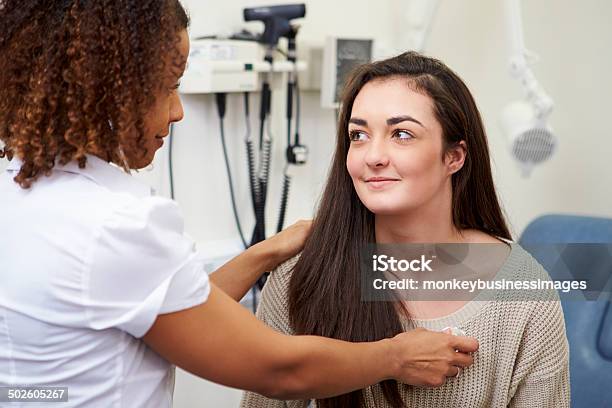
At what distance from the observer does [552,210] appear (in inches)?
97.0

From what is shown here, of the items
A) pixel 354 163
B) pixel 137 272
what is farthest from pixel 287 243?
pixel 137 272

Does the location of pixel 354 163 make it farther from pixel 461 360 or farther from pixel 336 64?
pixel 336 64

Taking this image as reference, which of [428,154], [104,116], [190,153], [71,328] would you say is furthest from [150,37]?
[190,153]

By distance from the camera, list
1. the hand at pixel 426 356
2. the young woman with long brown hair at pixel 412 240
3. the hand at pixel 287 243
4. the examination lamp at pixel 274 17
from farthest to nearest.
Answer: the examination lamp at pixel 274 17
the hand at pixel 287 243
the young woman with long brown hair at pixel 412 240
the hand at pixel 426 356

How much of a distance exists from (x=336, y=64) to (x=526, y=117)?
549mm

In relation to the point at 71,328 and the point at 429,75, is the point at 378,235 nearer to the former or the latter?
the point at 429,75

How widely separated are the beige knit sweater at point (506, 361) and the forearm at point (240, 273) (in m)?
0.29

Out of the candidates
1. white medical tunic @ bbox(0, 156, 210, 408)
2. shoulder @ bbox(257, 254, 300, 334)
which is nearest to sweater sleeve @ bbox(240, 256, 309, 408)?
shoulder @ bbox(257, 254, 300, 334)

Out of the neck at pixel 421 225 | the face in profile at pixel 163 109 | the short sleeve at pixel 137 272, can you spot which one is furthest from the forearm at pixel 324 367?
the neck at pixel 421 225

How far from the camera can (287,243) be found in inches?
57.7

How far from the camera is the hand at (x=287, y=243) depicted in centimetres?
144

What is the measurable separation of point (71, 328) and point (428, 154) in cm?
70

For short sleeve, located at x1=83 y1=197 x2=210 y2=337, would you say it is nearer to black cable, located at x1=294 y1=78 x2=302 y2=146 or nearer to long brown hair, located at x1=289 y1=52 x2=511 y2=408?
long brown hair, located at x1=289 y1=52 x2=511 y2=408

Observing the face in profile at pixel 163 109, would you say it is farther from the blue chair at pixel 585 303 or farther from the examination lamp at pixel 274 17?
the blue chair at pixel 585 303
